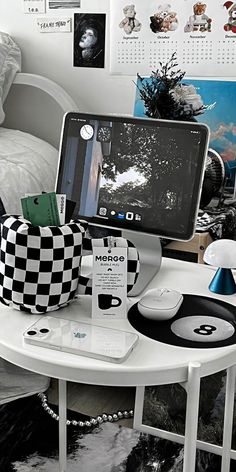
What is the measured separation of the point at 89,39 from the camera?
8.20 feet

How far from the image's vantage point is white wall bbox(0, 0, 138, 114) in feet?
8.18

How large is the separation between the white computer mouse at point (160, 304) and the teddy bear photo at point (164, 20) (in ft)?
4.41

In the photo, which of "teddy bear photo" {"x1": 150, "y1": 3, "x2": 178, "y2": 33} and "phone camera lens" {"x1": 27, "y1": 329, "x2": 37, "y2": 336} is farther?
"teddy bear photo" {"x1": 150, "y1": 3, "x2": 178, "y2": 33}

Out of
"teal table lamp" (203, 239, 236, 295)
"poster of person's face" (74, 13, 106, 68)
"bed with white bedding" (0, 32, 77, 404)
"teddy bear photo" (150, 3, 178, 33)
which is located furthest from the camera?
"poster of person's face" (74, 13, 106, 68)

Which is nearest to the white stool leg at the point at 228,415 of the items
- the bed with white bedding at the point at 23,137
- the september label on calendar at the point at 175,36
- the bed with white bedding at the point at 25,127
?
the bed with white bedding at the point at 23,137

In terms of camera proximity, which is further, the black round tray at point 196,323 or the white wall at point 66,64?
the white wall at point 66,64

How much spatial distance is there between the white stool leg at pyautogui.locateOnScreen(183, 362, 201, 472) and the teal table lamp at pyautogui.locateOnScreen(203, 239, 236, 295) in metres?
0.30

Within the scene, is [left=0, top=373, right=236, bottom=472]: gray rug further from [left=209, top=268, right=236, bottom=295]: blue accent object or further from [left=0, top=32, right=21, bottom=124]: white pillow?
[left=0, top=32, right=21, bottom=124]: white pillow

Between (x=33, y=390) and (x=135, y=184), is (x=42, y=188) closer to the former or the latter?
(x=33, y=390)

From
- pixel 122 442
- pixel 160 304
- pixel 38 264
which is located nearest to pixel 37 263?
pixel 38 264

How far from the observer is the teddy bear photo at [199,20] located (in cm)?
226

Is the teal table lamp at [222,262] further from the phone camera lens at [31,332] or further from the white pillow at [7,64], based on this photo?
the white pillow at [7,64]

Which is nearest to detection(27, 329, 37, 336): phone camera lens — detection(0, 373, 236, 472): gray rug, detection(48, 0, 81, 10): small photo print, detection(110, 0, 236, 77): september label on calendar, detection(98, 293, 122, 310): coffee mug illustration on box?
detection(98, 293, 122, 310): coffee mug illustration on box

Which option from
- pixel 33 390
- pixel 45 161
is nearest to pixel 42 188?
pixel 45 161
